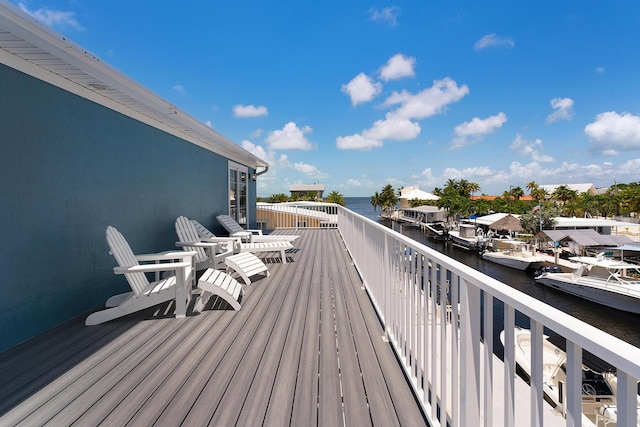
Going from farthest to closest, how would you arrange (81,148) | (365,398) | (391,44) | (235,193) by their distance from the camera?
1. (391,44)
2. (235,193)
3. (81,148)
4. (365,398)

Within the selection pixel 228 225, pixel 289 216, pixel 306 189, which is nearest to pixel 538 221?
pixel 289 216

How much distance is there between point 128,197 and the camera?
3949 mm

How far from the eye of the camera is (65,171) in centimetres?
301

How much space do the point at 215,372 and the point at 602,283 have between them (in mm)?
24144

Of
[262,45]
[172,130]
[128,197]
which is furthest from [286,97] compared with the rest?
[128,197]

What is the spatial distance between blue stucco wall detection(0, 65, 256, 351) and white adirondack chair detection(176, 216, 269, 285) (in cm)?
46

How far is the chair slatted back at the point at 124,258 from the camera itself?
2.96 m

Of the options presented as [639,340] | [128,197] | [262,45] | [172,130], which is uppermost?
[262,45]

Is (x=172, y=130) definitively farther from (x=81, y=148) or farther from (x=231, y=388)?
(x=231, y=388)

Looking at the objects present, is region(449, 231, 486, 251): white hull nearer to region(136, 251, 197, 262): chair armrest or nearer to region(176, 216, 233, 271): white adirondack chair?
region(176, 216, 233, 271): white adirondack chair

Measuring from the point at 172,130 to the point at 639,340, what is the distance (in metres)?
22.7

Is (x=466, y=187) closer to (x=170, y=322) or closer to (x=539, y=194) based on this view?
(x=539, y=194)

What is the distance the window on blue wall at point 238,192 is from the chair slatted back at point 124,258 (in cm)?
479

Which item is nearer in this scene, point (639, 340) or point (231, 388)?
point (231, 388)
